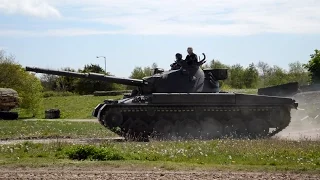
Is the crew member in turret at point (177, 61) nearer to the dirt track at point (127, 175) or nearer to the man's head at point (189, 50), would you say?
the man's head at point (189, 50)

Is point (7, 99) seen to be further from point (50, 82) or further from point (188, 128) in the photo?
point (50, 82)

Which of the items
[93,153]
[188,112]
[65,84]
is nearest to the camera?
[93,153]

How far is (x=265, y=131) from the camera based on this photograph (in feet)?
86.2

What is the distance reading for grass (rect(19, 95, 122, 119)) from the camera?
5418cm

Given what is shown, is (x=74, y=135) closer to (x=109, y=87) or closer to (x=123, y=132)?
(x=123, y=132)

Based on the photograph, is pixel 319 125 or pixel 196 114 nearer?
pixel 196 114

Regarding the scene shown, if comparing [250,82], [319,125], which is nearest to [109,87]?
[250,82]

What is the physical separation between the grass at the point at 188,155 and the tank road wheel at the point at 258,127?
6901 mm

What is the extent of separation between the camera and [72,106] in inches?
2387

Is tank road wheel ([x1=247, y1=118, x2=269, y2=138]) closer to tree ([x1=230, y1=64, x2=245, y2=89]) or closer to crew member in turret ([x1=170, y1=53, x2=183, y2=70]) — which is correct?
crew member in turret ([x1=170, y1=53, x2=183, y2=70])

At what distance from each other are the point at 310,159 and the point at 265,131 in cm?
983

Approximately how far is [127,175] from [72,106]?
47563mm

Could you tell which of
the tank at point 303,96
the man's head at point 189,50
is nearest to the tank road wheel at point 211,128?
the man's head at point 189,50

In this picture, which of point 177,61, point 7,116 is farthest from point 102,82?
point 177,61
